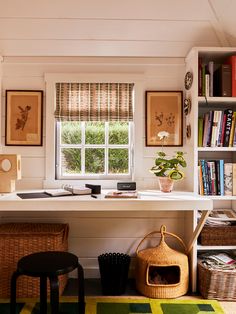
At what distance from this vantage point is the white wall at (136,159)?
298 cm

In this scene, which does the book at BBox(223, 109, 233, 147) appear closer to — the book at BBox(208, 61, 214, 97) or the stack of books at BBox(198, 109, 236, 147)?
the stack of books at BBox(198, 109, 236, 147)

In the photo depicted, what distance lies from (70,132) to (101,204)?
1.01 metres

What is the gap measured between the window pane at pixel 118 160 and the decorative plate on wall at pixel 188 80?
83 centimetres

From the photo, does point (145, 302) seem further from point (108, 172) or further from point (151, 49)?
point (151, 49)

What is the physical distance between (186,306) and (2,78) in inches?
99.0

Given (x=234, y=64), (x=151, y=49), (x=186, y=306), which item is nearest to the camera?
(x=186, y=306)

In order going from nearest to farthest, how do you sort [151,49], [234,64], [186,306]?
[186,306]
[234,64]
[151,49]

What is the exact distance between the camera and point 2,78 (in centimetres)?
296

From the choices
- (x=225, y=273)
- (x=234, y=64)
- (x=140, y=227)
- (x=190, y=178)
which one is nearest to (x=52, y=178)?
(x=140, y=227)

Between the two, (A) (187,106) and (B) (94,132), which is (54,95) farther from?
(A) (187,106)

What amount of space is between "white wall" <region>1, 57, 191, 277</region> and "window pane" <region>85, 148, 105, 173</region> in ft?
1.14

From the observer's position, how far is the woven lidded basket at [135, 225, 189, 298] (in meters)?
2.61

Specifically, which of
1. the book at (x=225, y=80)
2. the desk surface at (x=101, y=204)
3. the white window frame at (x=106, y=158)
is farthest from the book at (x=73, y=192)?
the book at (x=225, y=80)

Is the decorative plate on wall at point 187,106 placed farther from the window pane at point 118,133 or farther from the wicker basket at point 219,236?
the wicker basket at point 219,236
